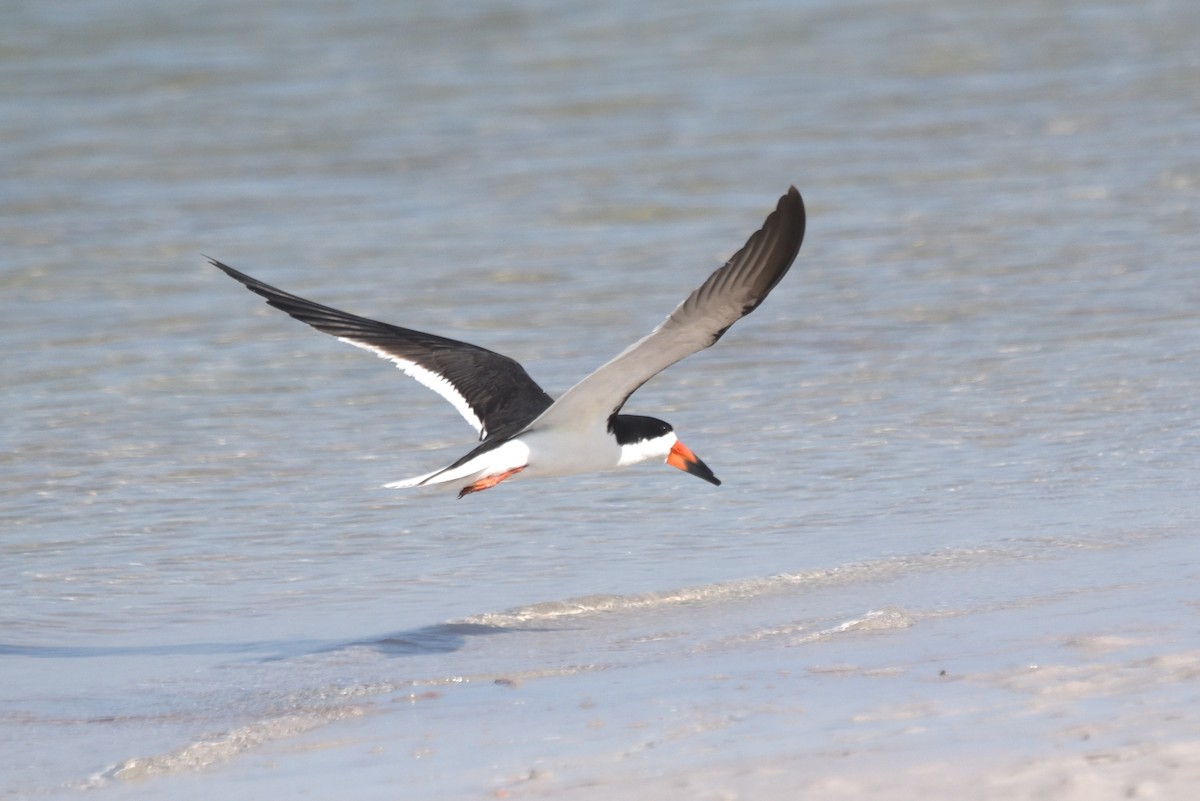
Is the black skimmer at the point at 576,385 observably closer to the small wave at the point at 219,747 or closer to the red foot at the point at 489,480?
the red foot at the point at 489,480

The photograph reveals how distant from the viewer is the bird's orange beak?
596cm

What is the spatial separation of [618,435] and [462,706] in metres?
1.49

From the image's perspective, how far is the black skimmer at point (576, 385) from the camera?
483cm

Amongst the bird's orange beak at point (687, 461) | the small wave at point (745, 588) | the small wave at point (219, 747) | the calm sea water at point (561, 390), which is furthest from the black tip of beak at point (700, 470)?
the small wave at point (219, 747)

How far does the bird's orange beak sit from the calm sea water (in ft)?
0.83

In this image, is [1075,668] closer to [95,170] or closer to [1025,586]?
[1025,586]

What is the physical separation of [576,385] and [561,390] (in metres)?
2.53

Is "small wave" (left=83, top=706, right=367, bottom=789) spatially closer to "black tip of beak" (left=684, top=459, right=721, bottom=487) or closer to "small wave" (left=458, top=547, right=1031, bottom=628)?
"small wave" (left=458, top=547, right=1031, bottom=628)

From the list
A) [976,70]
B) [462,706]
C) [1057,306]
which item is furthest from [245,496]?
[976,70]

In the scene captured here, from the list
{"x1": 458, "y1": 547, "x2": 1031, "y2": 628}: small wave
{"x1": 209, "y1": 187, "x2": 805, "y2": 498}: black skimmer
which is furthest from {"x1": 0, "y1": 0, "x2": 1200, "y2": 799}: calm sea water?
{"x1": 209, "y1": 187, "x2": 805, "y2": 498}: black skimmer

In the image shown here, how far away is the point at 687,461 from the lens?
5.99 metres

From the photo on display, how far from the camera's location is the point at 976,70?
1588 centimetres

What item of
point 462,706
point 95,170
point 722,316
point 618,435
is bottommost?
point 462,706

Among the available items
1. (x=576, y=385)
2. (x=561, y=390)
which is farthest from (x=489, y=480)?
(x=561, y=390)
